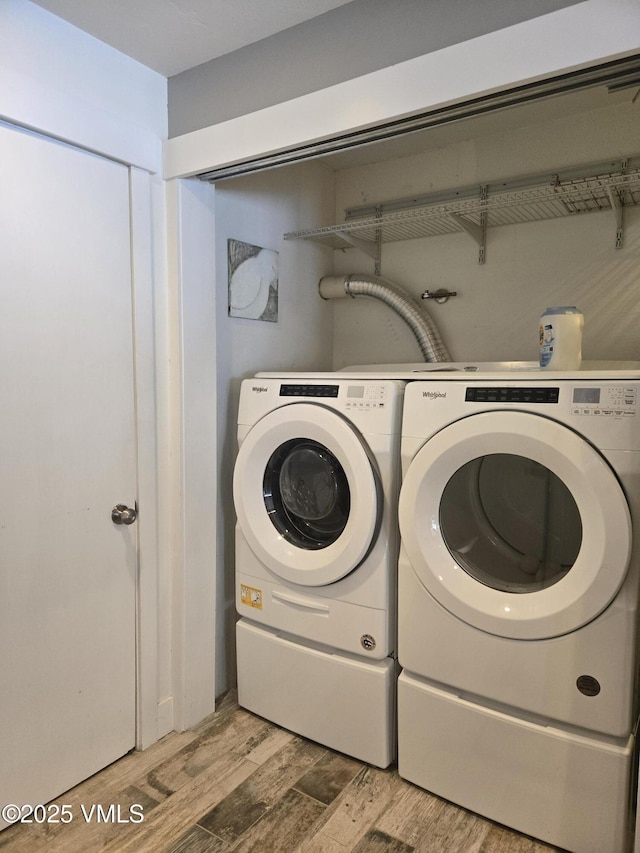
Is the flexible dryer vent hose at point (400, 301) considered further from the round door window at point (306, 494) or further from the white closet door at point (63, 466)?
the white closet door at point (63, 466)

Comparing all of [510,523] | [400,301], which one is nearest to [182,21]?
[400,301]

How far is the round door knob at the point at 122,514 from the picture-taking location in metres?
1.83

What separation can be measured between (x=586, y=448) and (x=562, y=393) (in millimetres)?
155

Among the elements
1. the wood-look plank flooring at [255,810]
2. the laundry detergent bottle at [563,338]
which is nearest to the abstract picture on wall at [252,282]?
the laundry detergent bottle at [563,338]

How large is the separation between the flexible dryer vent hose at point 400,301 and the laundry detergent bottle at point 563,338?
76 cm

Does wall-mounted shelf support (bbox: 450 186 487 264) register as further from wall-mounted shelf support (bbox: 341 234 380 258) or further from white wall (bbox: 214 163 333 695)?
white wall (bbox: 214 163 333 695)

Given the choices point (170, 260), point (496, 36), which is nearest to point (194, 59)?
point (170, 260)

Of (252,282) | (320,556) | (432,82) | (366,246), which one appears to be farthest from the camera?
(366,246)

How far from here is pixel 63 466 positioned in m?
1.69

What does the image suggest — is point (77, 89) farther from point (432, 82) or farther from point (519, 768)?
point (519, 768)

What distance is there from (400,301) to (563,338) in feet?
3.09

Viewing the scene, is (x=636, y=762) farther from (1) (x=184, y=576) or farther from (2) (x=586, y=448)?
(1) (x=184, y=576)

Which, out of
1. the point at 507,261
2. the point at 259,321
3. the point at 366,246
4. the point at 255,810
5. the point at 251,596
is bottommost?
the point at 255,810

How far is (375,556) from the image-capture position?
1.79 meters
